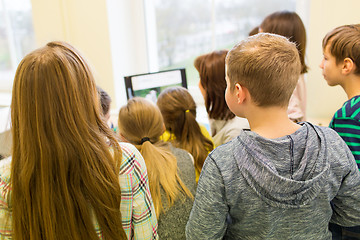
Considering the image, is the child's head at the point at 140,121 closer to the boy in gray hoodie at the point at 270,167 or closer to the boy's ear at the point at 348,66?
the boy in gray hoodie at the point at 270,167

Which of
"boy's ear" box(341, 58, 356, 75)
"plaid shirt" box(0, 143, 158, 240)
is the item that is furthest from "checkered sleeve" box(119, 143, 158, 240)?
"boy's ear" box(341, 58, 356, 75)

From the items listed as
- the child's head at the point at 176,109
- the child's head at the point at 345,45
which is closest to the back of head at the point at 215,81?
the child's head at the point at 176,109

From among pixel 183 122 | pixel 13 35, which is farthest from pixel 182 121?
pixel 13 35

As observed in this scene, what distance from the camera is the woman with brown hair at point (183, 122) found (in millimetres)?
1431

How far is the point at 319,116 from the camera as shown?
2.00 meters

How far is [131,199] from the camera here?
35.3 inches

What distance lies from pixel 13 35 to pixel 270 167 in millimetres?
3262

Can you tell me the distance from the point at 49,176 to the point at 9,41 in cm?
297

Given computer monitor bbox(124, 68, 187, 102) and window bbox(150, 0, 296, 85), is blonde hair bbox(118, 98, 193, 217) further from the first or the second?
window bbox(150, 0, 296, 85)

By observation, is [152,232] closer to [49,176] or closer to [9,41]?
[49,176]

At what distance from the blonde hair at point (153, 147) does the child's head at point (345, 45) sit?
2.41ft

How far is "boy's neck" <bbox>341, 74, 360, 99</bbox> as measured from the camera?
1.20 metres

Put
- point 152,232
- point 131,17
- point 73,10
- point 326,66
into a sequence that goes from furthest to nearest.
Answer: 1. point 131,17
2. point 73,10
3. point 326,66
4. point 152,232

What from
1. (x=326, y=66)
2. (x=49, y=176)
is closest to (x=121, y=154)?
(x=49, y=176)
